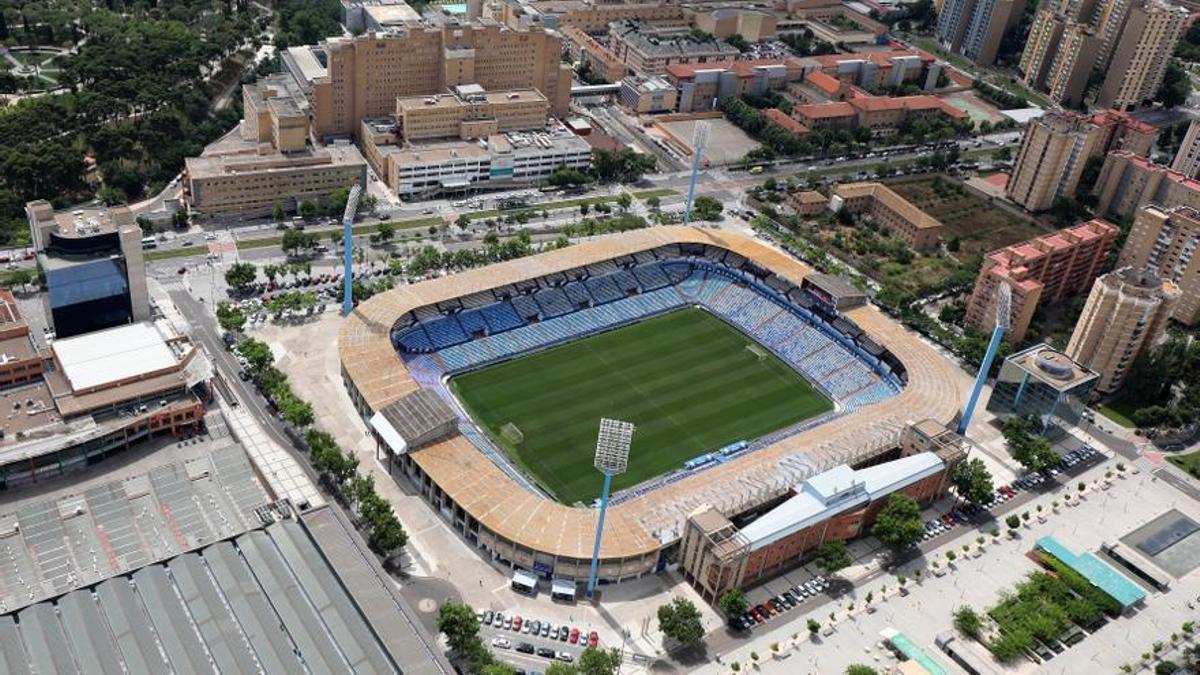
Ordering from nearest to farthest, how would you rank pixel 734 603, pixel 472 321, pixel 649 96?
pixel 734 603 → pixel 472 321 → pixel 649 96

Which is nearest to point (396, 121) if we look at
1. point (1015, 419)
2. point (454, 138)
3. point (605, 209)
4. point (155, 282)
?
point (454, 138)

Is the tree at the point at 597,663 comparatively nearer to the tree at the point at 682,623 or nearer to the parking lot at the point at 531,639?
the parking lot at the point at 531,639

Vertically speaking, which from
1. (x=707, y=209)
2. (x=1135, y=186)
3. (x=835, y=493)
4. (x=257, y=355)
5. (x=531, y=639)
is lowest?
(x=531, y=639)

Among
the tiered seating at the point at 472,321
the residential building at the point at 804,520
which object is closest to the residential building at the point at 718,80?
the tiered seating at the point at 472,321

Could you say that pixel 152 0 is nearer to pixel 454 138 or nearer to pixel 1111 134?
pixel 454 138

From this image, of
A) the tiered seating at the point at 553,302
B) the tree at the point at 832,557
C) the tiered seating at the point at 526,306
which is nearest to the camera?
the tree at the point at 832,557

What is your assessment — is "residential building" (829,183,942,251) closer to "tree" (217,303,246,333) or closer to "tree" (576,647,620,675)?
"tree" (217,303,246,333)

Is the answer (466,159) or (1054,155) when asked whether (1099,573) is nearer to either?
(1054,155)

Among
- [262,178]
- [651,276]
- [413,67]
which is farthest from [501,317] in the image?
[413,67]
